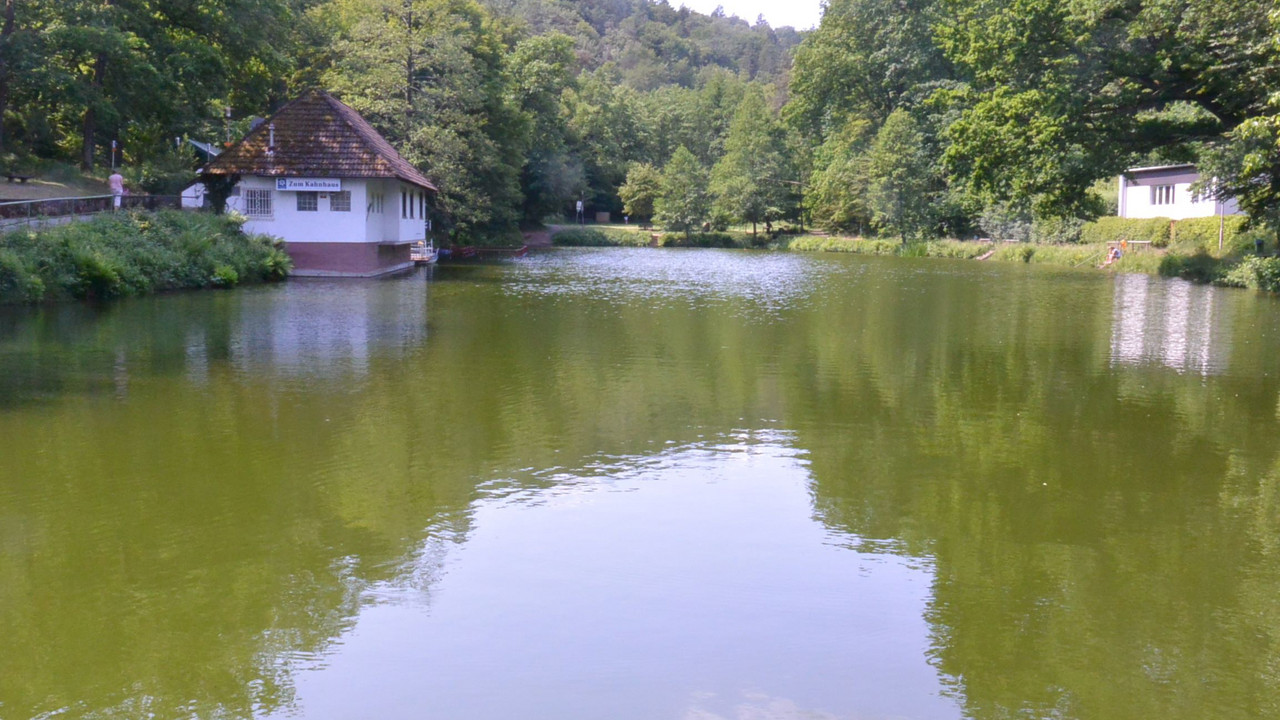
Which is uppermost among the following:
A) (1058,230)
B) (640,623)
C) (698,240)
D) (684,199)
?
(684,199)

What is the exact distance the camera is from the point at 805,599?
603cm

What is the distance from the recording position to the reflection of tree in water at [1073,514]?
16.9 ft

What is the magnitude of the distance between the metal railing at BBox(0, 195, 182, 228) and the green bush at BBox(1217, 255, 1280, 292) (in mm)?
29781

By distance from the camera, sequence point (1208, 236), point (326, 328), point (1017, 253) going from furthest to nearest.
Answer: point (1017, 253), point (1208, 236), point (326, 328)

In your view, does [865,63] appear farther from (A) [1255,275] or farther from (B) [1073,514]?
(B) [1073,514]

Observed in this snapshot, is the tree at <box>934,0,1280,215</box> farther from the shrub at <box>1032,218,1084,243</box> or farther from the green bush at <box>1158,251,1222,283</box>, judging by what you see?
the shrub at <box>1032,218,1084,243</box>

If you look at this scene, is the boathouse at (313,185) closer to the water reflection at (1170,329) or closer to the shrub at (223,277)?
the shrub at (223,277)

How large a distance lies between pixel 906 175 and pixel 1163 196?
49.3 feet

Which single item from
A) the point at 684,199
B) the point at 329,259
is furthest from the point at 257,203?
the point at 684,199

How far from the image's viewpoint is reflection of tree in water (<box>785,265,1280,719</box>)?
514 cm

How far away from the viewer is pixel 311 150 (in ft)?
106

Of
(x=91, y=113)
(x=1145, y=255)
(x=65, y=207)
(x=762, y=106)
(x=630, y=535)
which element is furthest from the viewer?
(x=762, y=106)

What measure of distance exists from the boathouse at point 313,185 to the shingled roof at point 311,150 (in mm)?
29

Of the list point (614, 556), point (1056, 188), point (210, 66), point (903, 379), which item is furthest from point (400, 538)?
point (210, 66)
